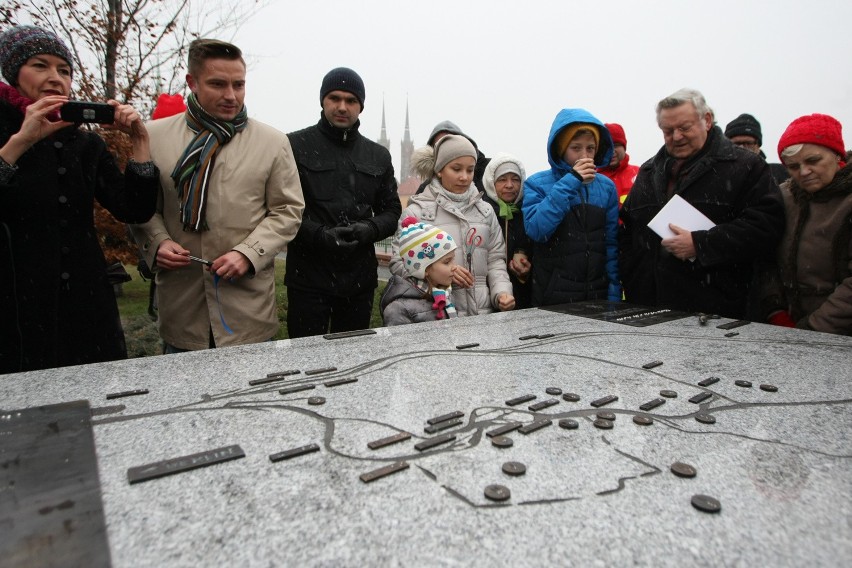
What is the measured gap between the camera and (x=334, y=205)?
3.16 metres

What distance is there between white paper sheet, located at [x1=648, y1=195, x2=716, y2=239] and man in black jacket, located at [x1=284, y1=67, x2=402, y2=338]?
1.46 metres

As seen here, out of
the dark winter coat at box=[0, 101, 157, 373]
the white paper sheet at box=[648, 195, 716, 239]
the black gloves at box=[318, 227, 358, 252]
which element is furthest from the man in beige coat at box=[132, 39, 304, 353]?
the white paper sheet at box=[648, 195, 716, 239]

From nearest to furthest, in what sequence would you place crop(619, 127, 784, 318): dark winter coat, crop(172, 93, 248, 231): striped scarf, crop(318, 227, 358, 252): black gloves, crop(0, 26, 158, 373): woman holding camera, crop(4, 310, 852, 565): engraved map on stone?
crop(4, 310, 852, 565): engraved map on stone → crop(0, 26, 158, 373): woman holding camera → crop(172, 93, 248, 231): striped scarf → crop(619, 127, 784, 318): dark winter coat → crop(318, 227, 358, 252): black gloves

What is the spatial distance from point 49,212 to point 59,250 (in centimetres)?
16

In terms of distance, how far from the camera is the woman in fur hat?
10.6ft

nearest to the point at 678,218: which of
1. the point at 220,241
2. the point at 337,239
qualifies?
the point at 337,239

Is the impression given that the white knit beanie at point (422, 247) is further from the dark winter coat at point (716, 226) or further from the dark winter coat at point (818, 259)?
the dark winter coat at point (818, 259)

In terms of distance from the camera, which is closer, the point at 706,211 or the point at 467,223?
the point at 706,211

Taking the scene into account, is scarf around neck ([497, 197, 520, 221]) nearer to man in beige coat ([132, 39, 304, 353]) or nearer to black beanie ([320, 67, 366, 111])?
black beanie ([320, 67, 366, 111])

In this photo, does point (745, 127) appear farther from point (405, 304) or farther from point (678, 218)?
point (405, 304)

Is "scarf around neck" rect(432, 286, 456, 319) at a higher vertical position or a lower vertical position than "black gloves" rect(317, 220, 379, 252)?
Answer: lower

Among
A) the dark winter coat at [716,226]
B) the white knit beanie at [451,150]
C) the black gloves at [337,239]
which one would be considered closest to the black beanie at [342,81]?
the white knit beanie at [451,150]

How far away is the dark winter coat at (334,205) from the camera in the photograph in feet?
10.2

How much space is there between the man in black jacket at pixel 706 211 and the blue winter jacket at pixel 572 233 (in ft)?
0.73
